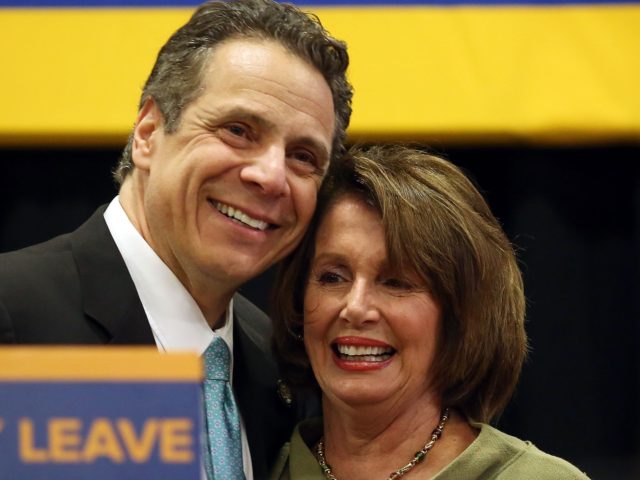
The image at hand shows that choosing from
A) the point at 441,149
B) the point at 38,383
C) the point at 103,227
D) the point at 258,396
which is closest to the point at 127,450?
the point at 38,383

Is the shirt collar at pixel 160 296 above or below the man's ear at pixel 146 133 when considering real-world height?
below

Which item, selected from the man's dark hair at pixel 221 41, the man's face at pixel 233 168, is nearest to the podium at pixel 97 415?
the man's face at pixel 233 168

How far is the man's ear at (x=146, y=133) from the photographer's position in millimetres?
2078

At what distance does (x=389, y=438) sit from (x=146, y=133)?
72 centimetres

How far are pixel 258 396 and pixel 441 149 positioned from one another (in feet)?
3.48

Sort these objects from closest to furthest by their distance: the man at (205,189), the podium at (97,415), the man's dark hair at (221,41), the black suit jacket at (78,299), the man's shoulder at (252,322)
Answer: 1. the podium at (97,415)
2. the black suit jacket at (78,299)
3. the man at (205,189)
4. the man's dark hair at (221,41)
5. the man's shoulder at (252,322)

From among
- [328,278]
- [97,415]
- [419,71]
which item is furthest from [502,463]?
[419,71]

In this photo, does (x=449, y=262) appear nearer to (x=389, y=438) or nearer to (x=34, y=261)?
(x=389, y=438)

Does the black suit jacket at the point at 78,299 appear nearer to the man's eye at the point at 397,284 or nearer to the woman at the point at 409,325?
the woman at the point at 409,325

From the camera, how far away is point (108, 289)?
1.95 m

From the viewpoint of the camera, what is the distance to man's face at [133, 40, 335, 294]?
1986 millimetres

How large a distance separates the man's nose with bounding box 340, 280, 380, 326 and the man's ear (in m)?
0.44

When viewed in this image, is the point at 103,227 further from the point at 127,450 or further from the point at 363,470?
the point at 127,450

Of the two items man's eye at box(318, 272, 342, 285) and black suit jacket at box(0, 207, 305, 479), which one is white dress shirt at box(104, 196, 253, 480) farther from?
man's eye at box(318, 272, 342, 285)
